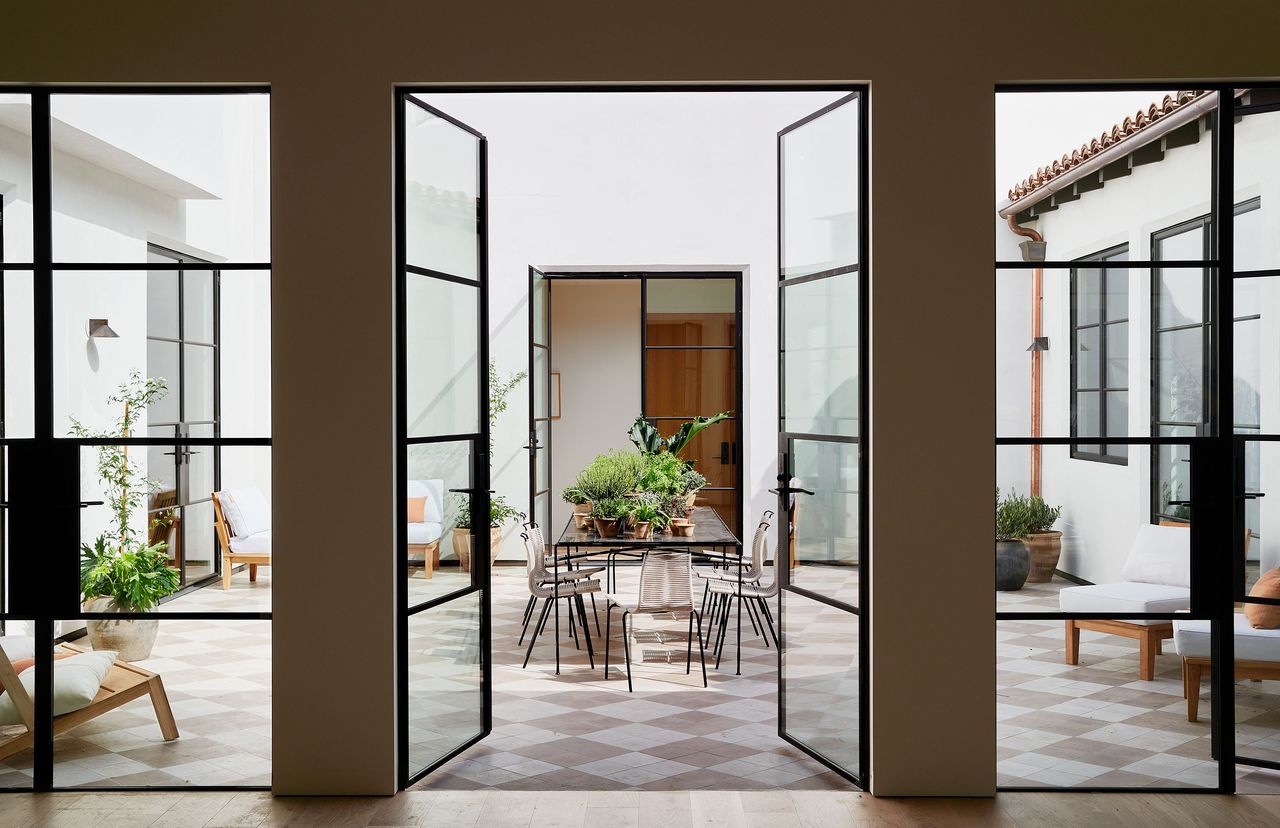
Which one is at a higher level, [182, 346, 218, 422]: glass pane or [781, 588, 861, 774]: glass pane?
[182, 346, 218, 422]: glass pane

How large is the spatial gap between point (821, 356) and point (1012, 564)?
1151mm

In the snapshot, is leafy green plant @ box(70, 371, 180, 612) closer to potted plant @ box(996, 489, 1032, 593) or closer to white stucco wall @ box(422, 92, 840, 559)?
potted plant @ box(996, 489, 1032, 593)

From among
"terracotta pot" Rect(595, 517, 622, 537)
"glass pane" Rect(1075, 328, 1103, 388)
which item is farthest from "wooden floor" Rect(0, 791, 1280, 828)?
"terracotta pot" Rect(595, 517, 622, 537)

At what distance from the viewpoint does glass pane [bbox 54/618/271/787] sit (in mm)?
4152

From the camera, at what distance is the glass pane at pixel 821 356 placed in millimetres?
4156

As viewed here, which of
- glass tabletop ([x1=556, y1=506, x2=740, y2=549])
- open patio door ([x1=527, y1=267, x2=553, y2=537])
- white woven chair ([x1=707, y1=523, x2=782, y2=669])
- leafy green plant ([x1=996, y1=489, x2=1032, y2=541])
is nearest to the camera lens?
leafy green plant ([x1=996, y1=489, x2=1032, y2=541])

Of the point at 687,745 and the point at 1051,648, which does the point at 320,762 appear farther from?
the point at 1051,648

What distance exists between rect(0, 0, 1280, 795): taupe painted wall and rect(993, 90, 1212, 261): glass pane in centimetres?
15

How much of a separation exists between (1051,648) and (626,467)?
3.31 meters

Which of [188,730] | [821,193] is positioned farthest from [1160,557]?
[188,730]

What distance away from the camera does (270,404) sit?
401cm

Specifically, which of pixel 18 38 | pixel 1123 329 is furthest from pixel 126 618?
pixel 1123 329

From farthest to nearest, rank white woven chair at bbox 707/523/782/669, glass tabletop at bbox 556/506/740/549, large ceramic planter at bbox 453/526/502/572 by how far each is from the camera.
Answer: glass tabletop at bbox 556/506/740/549 → white woven chair at bbox 707/523/782/669 → large ceramic planter at bbox 453/526/502/572

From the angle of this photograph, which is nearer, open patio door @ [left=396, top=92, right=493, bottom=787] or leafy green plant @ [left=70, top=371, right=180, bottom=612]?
leafy green plant @ [left=70, top=371, right=180, bottom=612]
